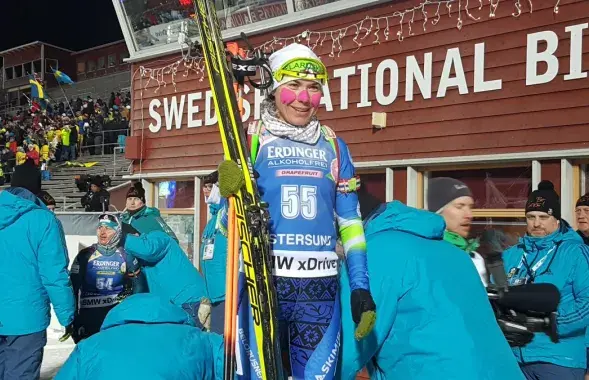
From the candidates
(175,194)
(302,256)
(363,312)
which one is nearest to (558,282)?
(302,256)

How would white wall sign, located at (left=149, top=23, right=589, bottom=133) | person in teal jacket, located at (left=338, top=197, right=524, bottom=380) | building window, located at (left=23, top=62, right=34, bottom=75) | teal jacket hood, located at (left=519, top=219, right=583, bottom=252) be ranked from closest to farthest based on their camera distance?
person in teal jacket, located at (left=338, top=197, right=524, bottom=380) < teal jacket hood, located at (left=519, top=219, right=583, bottom=252) < white wall sign, located at (left=149, top=23, right=589, bottom=133) < building window, located at (left=23, top=62, right=34, bottom=75)

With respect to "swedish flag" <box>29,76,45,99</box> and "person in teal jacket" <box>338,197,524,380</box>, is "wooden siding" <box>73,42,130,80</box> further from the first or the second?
"person in teal jacket" <box>338,197,524,380</box>

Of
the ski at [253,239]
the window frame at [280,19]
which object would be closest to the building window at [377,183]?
the window frame at [280,19]

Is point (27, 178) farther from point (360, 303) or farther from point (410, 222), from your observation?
point (410, 222)

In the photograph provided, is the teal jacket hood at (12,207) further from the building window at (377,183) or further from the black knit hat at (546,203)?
the building window at (377,183)

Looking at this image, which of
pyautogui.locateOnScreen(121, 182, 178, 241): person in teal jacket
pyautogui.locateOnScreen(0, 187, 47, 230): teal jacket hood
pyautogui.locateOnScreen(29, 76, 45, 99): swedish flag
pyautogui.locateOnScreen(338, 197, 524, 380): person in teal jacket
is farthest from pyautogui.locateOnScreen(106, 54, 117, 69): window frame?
pyautogui.locateOnScreen(338, 197, 524, 380): person in teal jacket

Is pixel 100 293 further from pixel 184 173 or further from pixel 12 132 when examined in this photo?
pixel 12 132

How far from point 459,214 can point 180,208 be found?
6.99m

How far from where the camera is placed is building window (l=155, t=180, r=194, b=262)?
29.8ft

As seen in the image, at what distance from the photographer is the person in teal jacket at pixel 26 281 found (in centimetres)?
410

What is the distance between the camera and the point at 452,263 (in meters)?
2.11

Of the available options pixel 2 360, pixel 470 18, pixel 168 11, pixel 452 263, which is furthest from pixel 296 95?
pixel 168 11

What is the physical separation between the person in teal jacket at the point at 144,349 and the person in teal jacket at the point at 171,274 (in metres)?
2.76

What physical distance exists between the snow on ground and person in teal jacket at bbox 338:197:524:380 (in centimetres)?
510
